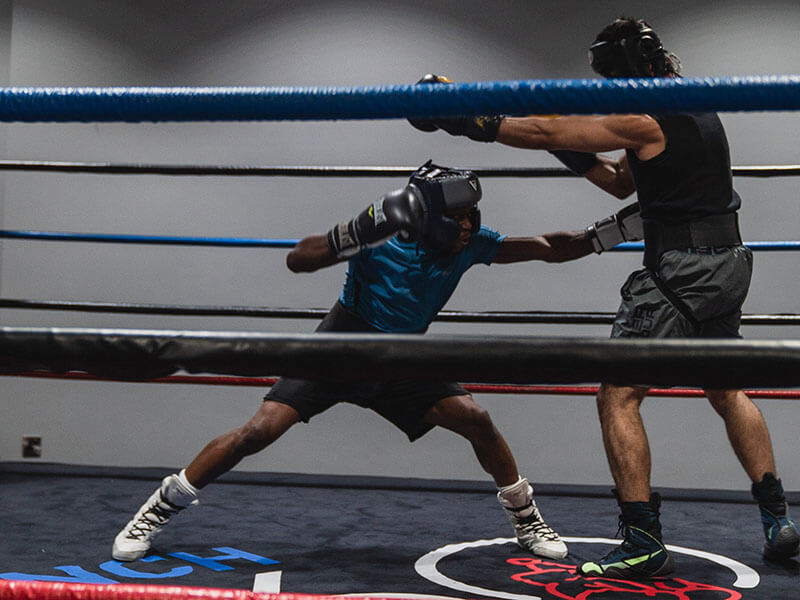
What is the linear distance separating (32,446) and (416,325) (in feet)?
6.91

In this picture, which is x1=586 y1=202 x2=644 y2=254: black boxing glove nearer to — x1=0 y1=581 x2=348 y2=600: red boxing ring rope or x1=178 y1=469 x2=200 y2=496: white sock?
x1=178 y1=469 x2=200 y2=496: white sock

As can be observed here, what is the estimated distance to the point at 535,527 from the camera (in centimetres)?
194

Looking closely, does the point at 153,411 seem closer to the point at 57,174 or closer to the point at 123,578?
the point at 57,174

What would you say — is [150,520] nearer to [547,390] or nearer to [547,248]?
[547,248]

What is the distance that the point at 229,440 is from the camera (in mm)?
1940

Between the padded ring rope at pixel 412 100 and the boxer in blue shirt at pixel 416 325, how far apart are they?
0.89 metres

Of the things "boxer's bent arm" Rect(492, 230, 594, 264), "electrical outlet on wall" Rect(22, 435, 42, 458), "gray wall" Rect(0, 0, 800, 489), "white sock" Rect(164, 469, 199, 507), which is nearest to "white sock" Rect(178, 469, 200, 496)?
"white sock" Rect(164, 469, 199, 507)

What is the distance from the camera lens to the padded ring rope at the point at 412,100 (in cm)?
80

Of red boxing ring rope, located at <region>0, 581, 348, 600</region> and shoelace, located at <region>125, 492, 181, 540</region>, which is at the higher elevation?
red boxing ring rope, located at <region>0, 581, 348, 600</region>

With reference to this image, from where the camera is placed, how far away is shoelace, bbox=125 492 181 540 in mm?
1855

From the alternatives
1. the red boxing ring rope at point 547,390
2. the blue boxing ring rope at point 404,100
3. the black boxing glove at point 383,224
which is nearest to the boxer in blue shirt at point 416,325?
the black boxing glove at point 383,224

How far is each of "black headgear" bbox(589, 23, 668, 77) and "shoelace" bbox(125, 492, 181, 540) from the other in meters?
1.40

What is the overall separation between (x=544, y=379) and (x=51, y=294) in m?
3.10

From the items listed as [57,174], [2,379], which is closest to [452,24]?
[57,174]
